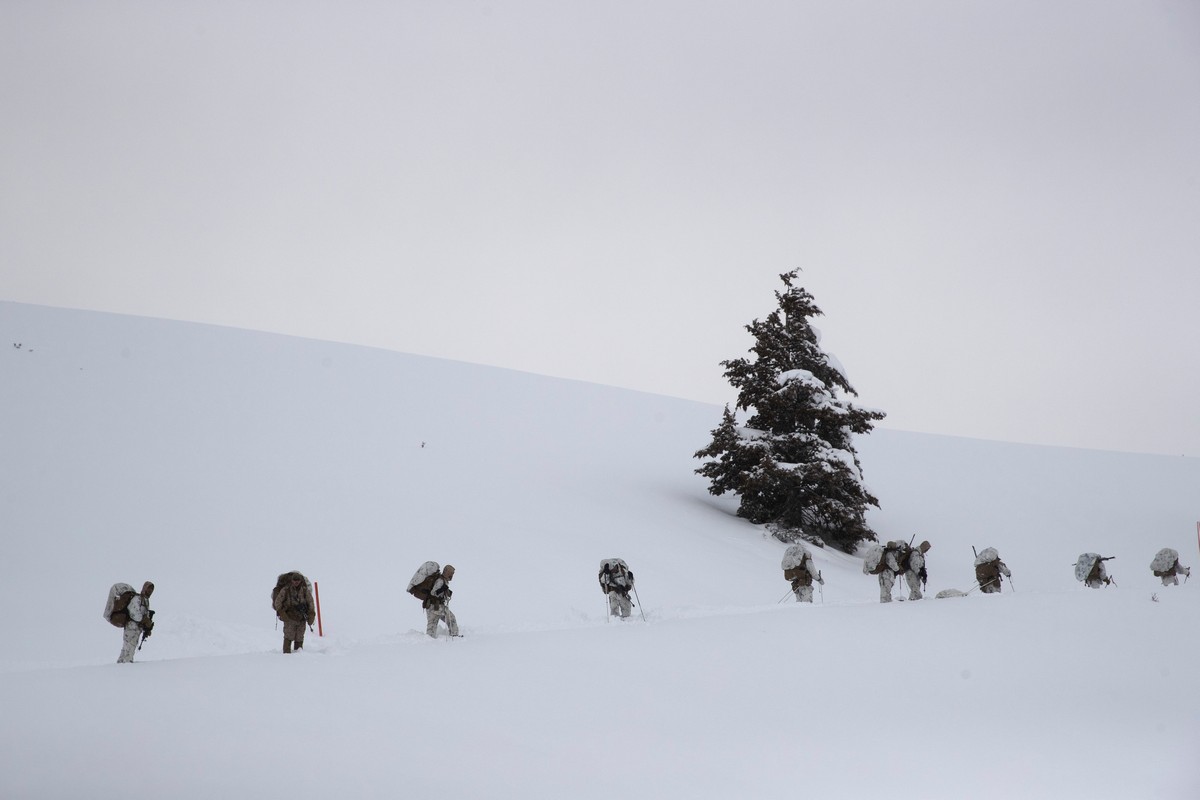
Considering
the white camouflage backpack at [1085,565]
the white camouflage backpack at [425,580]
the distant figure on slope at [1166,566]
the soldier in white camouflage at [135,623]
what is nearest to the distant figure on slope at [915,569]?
the white camouflage backpack at [1085,565]

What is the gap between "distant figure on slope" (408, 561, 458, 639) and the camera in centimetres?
1297

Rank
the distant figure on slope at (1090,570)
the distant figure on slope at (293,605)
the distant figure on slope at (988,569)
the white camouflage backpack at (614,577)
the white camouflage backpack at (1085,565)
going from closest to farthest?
the distant figure on slope at (293,605), the white camouflage backpack at (614,577), the distant figure on slope at (988,569), the distant figure on slope at (1090,570), the white camouflage backpack at (1085,565)

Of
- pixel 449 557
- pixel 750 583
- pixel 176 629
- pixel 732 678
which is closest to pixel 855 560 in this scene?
pixel 750 583

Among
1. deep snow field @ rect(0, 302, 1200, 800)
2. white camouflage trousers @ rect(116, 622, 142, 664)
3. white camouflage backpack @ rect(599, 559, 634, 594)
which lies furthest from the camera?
white camouflage backpack @ rect(599, 559, 634, 594)

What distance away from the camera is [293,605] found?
11.9m

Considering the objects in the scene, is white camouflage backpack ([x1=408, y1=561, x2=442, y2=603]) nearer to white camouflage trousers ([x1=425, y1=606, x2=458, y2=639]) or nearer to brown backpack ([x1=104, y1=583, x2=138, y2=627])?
white camouflage trousers ([x1=425, y1=606, x2=458, y2=639])

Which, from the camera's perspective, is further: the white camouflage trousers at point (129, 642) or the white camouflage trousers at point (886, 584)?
the white camouflage trousers at point (886, 584)

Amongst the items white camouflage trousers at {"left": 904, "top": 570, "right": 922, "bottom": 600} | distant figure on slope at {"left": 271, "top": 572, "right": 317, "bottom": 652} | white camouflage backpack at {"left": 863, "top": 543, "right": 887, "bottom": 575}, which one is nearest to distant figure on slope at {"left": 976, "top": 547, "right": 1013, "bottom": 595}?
white camouflage trousers at {"left": 904, "top": 570, "right": 922, "bottom": 600}

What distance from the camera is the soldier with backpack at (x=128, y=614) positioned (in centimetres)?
1147

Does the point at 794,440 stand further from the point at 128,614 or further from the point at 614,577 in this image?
the point at 128,614

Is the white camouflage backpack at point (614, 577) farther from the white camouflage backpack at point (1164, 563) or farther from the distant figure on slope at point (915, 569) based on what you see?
the white camouflage backpack at point (1164, 563)

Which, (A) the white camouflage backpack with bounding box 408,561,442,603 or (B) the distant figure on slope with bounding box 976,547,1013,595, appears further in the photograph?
(B) the distant figure on slope with bounding box 976,547,1013,595

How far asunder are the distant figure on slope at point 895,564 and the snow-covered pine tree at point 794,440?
9.31m

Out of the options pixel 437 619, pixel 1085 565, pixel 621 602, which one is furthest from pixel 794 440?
pixel 437 619
